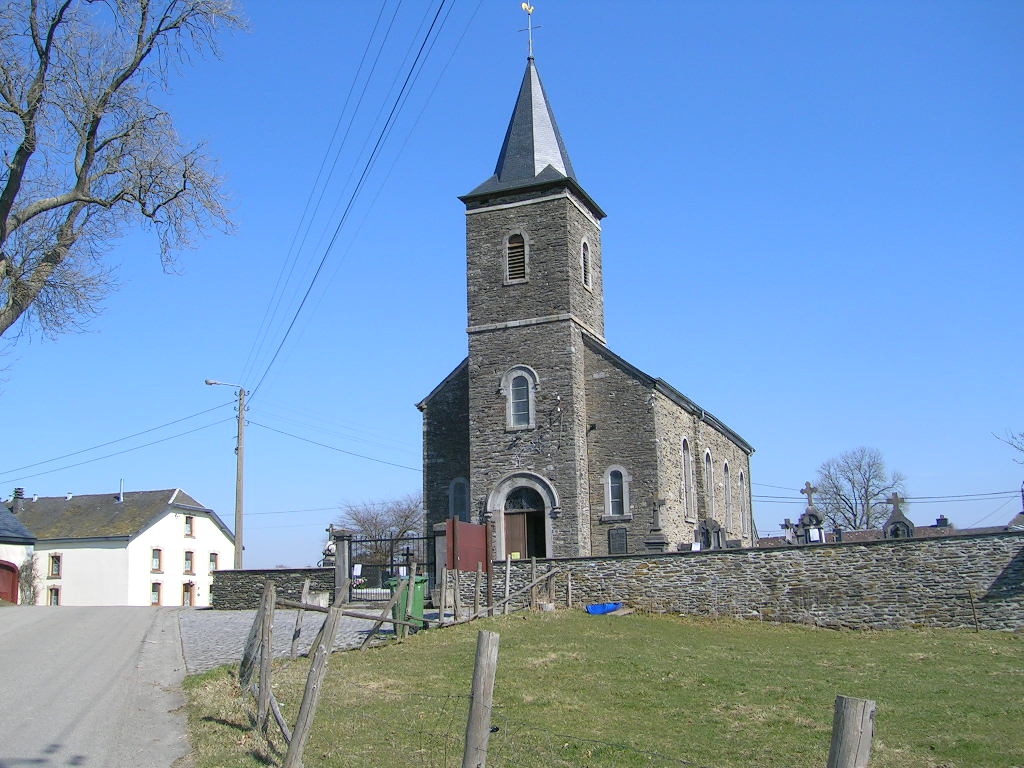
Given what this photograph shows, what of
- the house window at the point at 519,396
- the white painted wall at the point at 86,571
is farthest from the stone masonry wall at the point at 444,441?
the white painted wall at the point at 86,571

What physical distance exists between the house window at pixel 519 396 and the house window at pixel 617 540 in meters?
3.96

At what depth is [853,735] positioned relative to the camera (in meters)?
4.45

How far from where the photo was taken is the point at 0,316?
43.6 feet

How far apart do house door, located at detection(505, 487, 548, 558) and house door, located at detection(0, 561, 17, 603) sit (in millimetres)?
21735

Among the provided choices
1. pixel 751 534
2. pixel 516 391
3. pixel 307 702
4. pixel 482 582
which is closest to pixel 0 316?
pixel 307 702

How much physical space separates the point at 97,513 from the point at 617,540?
3596 centimetres

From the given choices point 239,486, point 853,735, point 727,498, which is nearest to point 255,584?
point 239,486

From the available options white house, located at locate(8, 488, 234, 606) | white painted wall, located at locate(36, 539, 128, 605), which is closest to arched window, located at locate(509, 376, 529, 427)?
white house, located at locate(8, 488, 234, 606)

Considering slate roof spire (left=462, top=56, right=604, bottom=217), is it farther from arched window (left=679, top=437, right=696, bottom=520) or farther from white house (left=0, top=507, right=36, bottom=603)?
white house (left=0, top=507, right=36, bottom=603)

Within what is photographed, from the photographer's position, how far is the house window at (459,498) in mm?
30719

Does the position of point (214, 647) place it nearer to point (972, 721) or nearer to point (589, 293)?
point (972, 721)

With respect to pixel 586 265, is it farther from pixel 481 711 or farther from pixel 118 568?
pixel 118 568

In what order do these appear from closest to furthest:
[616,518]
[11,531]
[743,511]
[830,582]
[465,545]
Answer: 1. [465,545]
2. [830,582]
3. [616,518]
4. [11,531]
5. [743,511]

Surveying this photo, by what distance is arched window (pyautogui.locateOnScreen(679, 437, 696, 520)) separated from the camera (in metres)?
32.0
